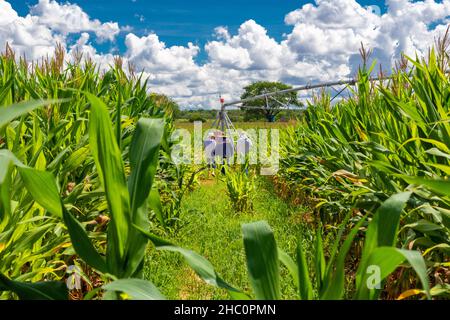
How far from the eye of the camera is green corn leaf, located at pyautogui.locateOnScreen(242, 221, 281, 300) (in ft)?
3.40

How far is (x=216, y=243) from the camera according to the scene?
175 inches

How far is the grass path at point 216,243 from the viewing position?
3230 mm

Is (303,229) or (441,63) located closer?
(441,63)

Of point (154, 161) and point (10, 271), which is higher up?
point (154, 161)

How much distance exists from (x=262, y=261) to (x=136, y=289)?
0.97 feet

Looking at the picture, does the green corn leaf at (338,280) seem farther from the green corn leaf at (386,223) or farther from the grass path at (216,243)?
the grass path at (216,243)

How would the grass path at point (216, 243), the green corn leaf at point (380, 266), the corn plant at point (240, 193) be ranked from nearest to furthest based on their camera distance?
the green corn leaf at point (380, 266) → the grass path at point (216, 243) → the corn plant at point (240, 193)

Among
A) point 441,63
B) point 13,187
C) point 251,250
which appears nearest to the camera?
point 251,250

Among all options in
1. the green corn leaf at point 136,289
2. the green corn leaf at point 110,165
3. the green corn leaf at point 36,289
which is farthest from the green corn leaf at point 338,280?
the green corn leaf at point 36,289

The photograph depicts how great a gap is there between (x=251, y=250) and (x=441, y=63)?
77.3 inches

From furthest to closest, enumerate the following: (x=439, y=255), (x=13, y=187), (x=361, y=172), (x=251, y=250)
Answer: (x=361, y=172) → (x=439, y=255) → (x=13, y=187) → (x=251, y=250)
